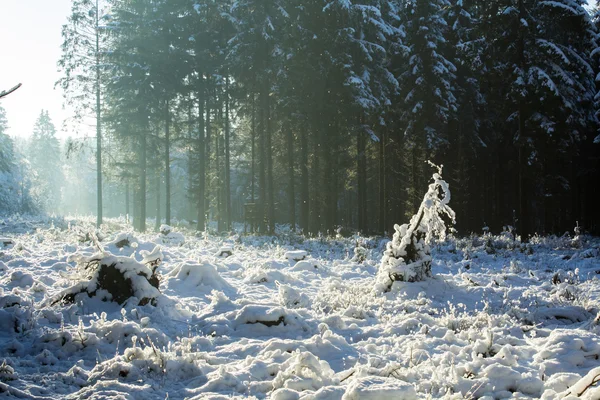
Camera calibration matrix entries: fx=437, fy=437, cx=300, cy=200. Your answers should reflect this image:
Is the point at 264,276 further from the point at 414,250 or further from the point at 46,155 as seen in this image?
the point at 46,155

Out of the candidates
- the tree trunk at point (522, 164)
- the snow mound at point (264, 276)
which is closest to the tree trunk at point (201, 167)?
the snow mound at point (264, 276)

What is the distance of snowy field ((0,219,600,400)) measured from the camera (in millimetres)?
4191

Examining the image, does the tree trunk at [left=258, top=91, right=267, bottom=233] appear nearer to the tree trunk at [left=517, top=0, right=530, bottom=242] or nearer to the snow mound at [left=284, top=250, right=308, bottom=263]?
the snow mound at [left=284, top=250, right=308, bottom=263]

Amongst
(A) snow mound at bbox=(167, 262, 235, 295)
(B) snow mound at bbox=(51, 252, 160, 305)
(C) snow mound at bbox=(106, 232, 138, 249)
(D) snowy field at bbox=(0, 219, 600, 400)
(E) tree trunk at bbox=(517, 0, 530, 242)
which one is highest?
(E) tree trunk at bbox=(517, 0, 530, 242)

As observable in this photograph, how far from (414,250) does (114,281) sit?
19.9ft

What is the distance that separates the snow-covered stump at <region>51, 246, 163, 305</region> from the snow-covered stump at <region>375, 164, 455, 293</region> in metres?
4.57

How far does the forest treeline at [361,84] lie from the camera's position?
18.8 metres

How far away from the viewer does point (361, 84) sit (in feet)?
69.7

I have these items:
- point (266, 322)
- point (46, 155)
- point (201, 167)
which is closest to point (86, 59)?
point (201, 167)

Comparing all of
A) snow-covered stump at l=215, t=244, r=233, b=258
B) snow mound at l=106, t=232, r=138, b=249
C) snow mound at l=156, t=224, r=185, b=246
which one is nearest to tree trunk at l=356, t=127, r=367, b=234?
snow mound at l=156, t=224, r=185, b=246

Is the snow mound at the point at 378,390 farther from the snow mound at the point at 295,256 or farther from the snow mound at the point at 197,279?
the snow mound at the point at 295,256

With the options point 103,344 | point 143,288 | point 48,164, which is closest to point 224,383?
point 103,344

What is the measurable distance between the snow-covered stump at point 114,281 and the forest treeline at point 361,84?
16.0 m

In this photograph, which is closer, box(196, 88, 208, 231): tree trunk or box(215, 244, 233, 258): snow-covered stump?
box(215, 244, 233, 258): snow-covered stump
